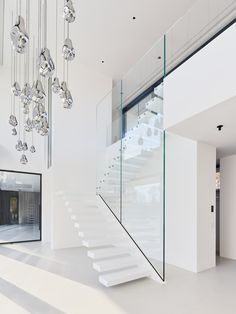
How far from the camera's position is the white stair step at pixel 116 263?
4.22 m

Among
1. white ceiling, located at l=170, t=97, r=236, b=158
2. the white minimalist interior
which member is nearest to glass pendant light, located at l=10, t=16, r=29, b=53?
the white minimalist interior

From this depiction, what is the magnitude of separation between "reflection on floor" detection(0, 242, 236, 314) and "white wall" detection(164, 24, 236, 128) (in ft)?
8.66

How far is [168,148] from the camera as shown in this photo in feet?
19.3

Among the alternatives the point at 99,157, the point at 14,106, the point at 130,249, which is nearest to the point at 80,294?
the point at 130,249

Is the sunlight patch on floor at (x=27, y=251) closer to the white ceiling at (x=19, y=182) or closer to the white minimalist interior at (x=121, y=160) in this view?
the white minimalist interior at (x=121, y=160)

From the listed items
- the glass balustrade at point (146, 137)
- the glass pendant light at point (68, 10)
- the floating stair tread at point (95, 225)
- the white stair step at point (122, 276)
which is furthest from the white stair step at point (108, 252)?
the glass pendant light at point (68, 10)

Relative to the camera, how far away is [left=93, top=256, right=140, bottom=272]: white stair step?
4.22m

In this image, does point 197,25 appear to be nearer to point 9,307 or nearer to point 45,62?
point 45,62

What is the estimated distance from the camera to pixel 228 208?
6406 mm

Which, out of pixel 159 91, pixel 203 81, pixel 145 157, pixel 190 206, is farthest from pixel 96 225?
pixel 203 81

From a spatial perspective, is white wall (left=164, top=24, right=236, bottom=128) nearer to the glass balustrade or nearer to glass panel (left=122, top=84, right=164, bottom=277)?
the glass balustrade

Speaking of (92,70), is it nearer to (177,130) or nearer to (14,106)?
(14,106)

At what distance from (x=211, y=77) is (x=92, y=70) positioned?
581cm

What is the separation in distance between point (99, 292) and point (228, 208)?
4048mm
